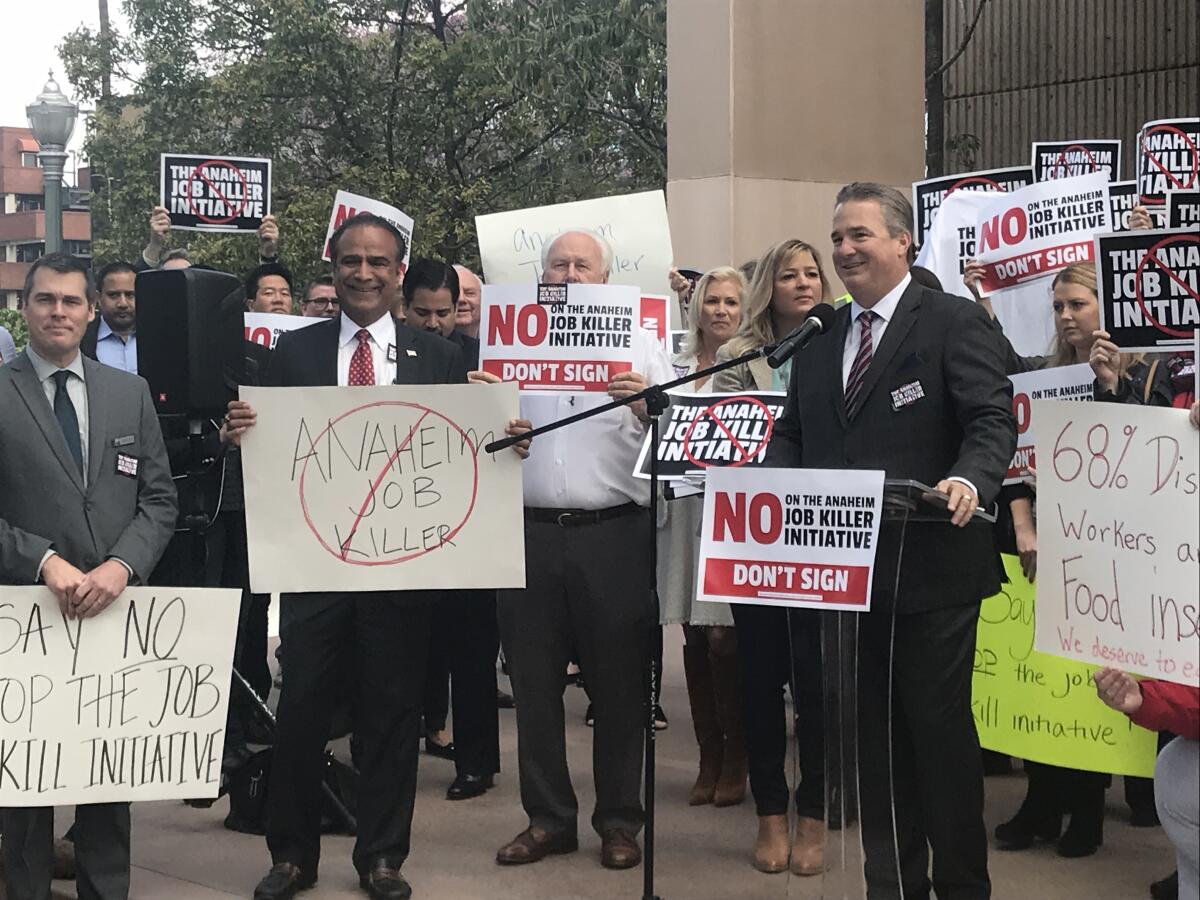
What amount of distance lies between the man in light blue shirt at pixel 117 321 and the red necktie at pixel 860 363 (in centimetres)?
484

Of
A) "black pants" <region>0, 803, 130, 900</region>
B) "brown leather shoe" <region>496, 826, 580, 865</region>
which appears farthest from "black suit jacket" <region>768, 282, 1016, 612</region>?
"black pants" <region>0, 803, 130, 900</region>

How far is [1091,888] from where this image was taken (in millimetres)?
5980

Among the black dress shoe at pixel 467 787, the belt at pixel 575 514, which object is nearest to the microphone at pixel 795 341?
the belt at pixel 575 514

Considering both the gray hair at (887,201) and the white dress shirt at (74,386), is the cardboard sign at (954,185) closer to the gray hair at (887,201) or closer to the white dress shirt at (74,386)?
the gray hair at (887,201)

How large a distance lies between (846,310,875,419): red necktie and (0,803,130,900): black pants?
9.09 ft

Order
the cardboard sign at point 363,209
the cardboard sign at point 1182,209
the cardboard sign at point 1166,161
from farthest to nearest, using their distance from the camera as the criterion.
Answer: the cardboard sign at point 363,209 < the cardboard sign at point 1166,161 < the cardboard sign at point 1182,209

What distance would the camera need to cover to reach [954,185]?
884 centimetres

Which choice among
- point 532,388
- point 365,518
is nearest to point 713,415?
point 532,388

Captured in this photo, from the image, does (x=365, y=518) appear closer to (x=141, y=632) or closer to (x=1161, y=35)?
(x=141, y=632)

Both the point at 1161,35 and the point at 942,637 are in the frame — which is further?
the point at 1161,35

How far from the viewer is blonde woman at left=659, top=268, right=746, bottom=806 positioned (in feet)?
23.2

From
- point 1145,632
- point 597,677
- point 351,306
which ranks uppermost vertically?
point 351,306

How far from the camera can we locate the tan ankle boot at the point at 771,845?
621 centimetres

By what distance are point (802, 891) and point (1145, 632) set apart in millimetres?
2114
